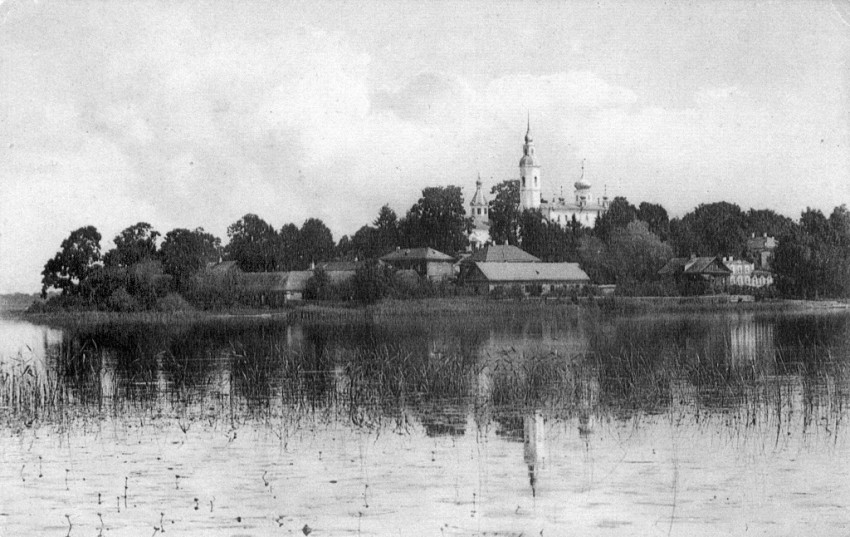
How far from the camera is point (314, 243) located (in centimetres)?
5225

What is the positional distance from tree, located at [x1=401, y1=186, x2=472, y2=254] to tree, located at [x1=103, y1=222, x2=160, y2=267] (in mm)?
21748

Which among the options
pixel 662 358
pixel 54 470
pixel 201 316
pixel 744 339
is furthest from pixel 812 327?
pixel 54 470

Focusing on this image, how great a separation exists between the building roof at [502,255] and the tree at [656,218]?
9.17m

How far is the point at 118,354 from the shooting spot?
99.5 ft

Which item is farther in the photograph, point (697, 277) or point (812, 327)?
point (697, 277)

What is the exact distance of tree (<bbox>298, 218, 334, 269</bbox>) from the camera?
48750mm

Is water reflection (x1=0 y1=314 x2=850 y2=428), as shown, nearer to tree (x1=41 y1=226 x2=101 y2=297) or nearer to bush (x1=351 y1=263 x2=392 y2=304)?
tree (x1=41 y1=226 x2=101 y2=297)

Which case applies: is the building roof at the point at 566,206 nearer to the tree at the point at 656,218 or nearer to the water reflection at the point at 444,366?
the tree at the point at 656,218

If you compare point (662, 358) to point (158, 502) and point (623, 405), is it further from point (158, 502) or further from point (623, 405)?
point (158, 502)

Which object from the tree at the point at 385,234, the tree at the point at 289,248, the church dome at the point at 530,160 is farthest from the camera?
the tree at the point at 385,234

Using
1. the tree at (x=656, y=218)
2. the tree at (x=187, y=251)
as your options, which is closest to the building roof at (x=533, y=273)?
the tree at (x=656, y=218)

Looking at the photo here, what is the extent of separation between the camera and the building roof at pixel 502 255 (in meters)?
76.9

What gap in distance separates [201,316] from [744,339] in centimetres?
2782

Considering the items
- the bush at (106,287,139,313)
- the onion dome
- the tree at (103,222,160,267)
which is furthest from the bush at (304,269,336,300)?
the onion dome
